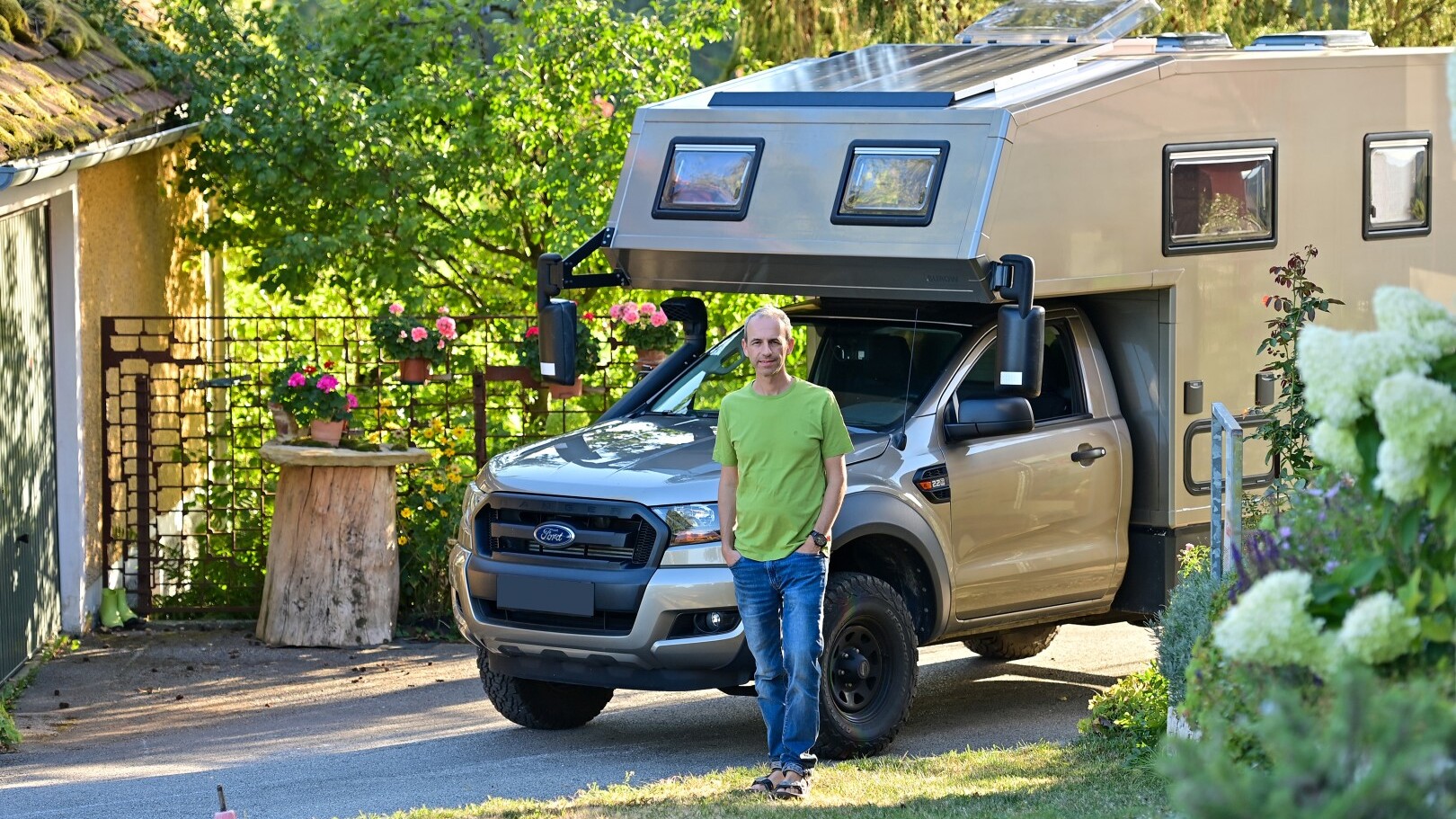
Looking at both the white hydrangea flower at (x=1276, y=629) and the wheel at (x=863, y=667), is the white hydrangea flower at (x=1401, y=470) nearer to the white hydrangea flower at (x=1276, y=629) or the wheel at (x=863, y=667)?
the white hydrangea flower at (x=1276, y=629)

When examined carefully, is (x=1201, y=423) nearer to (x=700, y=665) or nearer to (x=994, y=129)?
(x=994, y=129)

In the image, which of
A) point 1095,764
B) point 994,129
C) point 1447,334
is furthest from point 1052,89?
point 1447,334

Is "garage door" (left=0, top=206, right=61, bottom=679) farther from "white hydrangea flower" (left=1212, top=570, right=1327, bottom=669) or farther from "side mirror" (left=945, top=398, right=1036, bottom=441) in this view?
"white hydrangea flower" (left=1212, top=570, right=1327, bottom=669)

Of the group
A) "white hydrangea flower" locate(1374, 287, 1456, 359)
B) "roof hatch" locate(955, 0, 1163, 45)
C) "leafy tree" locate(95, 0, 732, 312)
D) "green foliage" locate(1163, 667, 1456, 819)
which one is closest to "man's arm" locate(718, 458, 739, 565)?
"white hydrangea flower" locate(1374, 287, 1456, 359)

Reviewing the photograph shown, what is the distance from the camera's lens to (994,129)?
7.32 meters

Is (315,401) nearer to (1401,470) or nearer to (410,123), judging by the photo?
(410,123)

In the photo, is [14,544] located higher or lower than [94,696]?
higher

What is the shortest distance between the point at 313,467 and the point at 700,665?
12.7 feet

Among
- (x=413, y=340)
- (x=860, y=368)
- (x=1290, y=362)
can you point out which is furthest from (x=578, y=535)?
(x=413, y=340)

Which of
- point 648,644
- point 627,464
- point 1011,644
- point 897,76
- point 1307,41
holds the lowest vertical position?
point 1011,644

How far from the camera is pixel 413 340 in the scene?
10.6m

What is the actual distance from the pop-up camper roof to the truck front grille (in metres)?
1.36

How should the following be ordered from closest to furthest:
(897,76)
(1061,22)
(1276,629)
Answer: (1276,629) < (897,76) < (1061,22)

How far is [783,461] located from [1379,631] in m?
2.99
